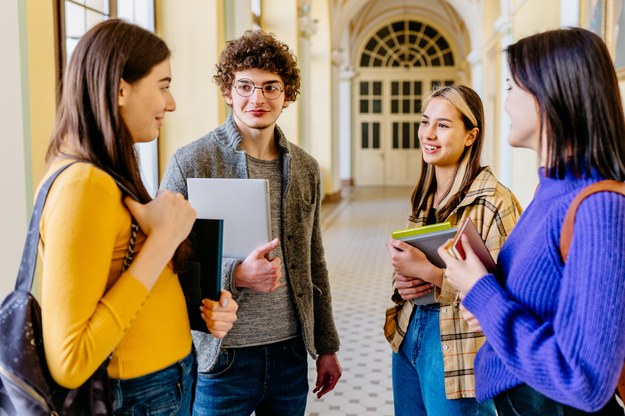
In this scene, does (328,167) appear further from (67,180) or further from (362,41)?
(67,180)

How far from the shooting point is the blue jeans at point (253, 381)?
2232 millimetres

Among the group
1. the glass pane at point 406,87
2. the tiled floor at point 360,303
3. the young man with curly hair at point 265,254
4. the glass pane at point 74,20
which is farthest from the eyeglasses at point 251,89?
the glass pane at point 406,87

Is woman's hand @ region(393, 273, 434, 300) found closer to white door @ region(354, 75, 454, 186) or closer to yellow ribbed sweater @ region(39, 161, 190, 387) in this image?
yellow ribbed sweater @ region(39, 161, 190, 387)

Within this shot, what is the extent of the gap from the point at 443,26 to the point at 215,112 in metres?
18.6

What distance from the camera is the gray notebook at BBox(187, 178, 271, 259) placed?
6.44ft

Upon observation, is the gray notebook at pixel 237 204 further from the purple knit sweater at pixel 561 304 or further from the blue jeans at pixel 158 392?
the purple knit sweater at pixel 561 304

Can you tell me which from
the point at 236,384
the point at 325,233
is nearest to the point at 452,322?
the point at 236,384

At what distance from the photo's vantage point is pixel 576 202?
4.46 feet

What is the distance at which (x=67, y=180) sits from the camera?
53.2 inches

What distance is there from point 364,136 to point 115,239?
2254 centimetres

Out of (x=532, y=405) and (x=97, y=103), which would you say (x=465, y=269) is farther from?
(x=97, y=103)

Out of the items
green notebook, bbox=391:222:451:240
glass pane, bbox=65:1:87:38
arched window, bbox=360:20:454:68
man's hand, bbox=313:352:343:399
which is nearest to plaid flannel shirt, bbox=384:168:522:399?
green notebook, bbox=391:222:451:240

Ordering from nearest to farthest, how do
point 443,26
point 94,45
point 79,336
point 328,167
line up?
point 79,336
point 94,45
point 328,167
point 443,26

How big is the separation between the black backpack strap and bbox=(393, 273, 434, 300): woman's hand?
130 centimetres
